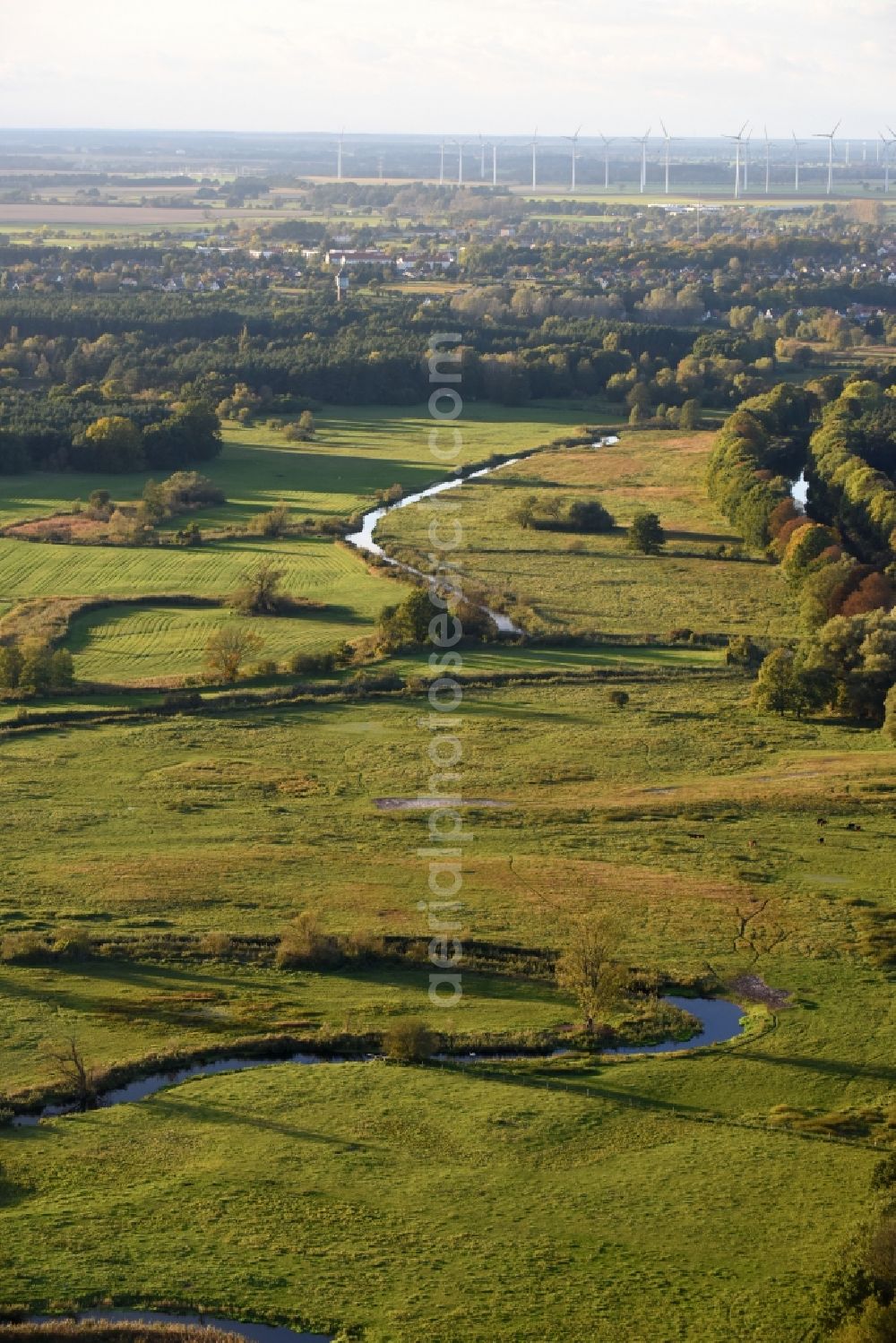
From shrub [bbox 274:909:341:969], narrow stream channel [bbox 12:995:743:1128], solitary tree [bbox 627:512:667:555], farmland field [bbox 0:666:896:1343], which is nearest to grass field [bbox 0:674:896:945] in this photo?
farmland field [bbox 0:666:896:1343]

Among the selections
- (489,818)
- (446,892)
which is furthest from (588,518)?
(446,892)

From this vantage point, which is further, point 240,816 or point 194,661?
point 194,661

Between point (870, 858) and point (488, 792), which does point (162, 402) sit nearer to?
point (488, 792)

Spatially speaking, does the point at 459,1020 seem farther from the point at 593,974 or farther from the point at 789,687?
the point at 789,687

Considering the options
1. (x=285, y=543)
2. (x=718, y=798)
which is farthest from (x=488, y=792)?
(x=285, y=543)

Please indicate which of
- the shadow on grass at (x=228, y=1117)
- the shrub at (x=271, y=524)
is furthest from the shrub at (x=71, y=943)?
the shrub at (x=271, y=524)

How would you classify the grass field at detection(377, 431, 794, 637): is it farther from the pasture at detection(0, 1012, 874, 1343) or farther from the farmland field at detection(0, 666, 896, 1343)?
the pasture at detection(0, 1012, 874, 1343)
